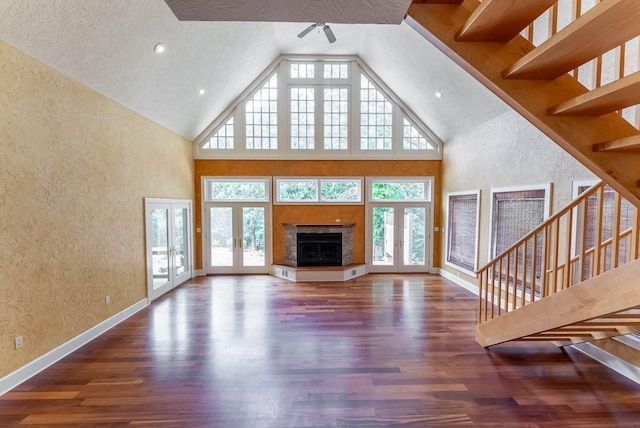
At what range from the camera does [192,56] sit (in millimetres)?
4352

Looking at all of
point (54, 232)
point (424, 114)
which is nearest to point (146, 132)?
point (54, 232)

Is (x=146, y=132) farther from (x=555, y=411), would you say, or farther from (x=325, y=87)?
(x=555, y=411)

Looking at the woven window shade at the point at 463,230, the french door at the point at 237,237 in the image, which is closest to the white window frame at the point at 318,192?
the french door at the point at 237,237

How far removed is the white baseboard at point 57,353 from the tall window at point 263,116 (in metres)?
4.24

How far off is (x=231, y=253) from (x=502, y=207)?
18.8 ft

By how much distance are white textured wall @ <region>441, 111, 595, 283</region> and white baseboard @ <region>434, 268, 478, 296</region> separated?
0.10 metres

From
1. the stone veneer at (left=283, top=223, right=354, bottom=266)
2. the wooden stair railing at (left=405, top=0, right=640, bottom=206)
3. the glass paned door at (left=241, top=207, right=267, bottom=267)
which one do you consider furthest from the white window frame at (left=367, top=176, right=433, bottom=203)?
the wooden stair railing at (left=405, top=0, right=640, bottom=206)

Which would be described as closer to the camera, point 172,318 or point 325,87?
point 172,318

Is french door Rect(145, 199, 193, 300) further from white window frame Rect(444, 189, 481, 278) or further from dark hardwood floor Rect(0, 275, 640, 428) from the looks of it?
white window frame Rect(444, 189, 481, 278)

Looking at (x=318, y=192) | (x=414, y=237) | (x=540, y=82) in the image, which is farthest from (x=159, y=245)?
(x=540, y=82)

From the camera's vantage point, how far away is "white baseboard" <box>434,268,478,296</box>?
5366mm

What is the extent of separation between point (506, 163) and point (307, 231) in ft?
13.6

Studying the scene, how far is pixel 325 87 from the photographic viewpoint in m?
6.67

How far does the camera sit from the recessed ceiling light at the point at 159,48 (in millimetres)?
3744
